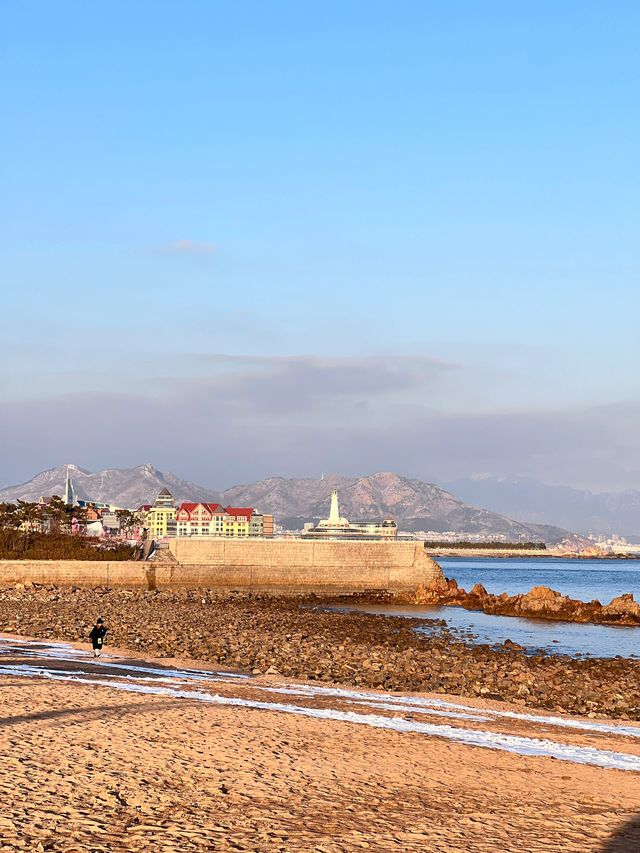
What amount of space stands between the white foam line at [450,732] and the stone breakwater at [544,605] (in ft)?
120

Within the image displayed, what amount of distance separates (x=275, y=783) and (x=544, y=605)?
46.0 meters

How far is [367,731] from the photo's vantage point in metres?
15.7

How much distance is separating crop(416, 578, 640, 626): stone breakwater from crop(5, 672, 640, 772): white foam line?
3656cm

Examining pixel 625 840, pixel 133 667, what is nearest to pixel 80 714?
pixel 133 667

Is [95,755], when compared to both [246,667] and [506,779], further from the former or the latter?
[246,667]

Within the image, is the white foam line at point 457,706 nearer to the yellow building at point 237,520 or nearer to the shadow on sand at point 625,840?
the shadow on sand at point 625,840

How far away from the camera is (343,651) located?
29656 millimetres

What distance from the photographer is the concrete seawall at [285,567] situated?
6297 cm

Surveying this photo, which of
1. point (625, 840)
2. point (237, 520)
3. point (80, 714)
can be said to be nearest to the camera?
point (625, 840)

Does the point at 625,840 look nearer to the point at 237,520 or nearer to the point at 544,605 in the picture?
the point at 544,605

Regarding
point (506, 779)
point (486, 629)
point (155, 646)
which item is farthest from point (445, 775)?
point (486, 629)

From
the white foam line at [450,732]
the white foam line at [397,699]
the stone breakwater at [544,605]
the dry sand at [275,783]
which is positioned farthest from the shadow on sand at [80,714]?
the stone breakwater at [544,605]

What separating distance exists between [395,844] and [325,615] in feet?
125

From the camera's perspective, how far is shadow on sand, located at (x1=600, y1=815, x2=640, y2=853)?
9.37m
